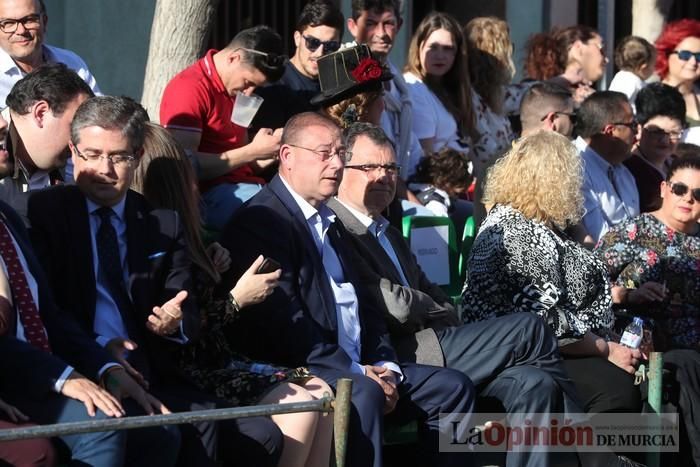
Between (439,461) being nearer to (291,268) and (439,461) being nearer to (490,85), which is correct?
(291,268)

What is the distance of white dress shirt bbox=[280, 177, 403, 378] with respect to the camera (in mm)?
5742

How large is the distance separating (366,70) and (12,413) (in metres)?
3.29

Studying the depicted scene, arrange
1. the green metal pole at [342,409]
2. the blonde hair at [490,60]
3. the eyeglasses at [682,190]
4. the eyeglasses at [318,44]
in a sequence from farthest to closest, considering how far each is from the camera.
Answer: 1. the blonde hair at [490,60]
2. the eyeglasses at [682,190]
3. the eyeglasses at [318,44]
4. the green metal pole at [342,409]

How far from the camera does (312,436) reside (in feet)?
16.9

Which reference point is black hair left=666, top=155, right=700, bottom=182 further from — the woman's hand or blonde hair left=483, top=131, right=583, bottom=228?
the woman's hand

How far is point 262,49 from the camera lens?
6789 mm

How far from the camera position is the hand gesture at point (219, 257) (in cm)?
Answer: 536

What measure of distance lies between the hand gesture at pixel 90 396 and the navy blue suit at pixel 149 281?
1.42 ft

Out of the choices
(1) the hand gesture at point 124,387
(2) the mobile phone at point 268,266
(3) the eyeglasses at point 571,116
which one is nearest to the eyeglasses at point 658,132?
(3) the eyeglasses at point 571,116

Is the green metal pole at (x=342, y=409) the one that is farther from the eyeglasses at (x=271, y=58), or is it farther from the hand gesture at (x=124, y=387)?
the eyeglasses at (x=271, y=58)

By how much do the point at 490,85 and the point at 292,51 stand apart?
2.82m

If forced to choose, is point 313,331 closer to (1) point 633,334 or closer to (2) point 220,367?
(2) point 220,367

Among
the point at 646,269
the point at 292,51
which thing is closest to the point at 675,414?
the point at 646,269

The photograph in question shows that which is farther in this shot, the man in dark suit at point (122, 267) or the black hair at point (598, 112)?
the black hair at point (598, 112)
